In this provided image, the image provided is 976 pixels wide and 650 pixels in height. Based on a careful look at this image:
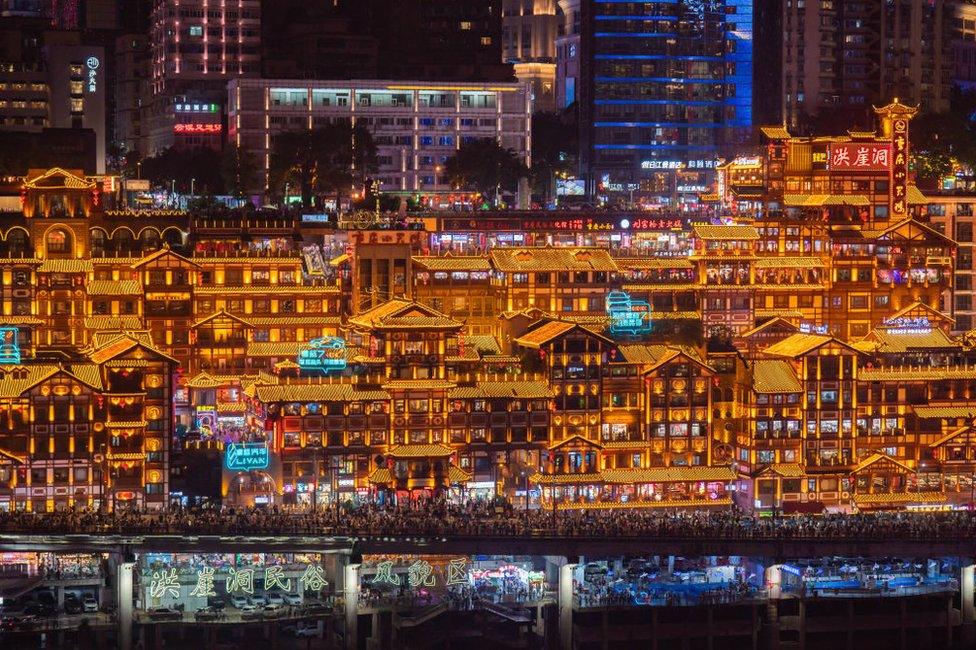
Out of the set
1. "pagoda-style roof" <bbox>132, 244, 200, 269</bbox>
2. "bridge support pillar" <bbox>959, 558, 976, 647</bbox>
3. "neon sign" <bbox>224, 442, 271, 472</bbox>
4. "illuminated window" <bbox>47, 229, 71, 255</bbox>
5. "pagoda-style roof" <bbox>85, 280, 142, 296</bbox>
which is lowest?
"bridge support pillar" <bbox>959, 558, 976, 647</bbox>

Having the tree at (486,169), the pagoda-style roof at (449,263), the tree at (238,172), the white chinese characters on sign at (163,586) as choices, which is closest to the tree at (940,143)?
the tree at (486,169)

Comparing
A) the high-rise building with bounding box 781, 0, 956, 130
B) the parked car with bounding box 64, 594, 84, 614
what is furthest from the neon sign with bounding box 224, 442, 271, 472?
the high-rise building with bounding box 781, 0, 956, 130

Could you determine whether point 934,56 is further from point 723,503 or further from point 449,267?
point 723,503

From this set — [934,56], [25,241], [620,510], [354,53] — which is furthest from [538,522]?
[934,56]

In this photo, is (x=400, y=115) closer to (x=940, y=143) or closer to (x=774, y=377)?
(x=940, y=143)

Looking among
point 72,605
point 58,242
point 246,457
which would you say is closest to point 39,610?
point 72,605

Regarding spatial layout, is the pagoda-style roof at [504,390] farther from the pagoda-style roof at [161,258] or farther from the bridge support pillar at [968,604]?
the bridge support pillar at [968,604]

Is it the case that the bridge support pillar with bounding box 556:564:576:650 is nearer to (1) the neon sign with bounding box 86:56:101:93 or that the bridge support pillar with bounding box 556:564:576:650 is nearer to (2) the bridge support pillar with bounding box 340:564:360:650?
(2) the bridge support pillar with bounding box 340:564:360:650
